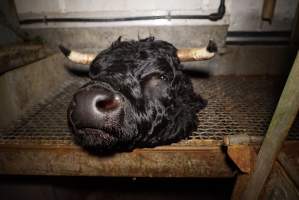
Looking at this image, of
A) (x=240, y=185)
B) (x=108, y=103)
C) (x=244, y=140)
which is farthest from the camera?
(x=240, y=185)

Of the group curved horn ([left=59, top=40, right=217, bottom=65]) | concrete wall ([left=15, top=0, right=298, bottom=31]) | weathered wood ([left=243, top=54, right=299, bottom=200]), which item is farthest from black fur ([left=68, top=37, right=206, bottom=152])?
concrete wall ([left=15, top=0, right=298, bottom=31])

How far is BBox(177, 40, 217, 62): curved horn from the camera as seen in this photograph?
2.14 meters

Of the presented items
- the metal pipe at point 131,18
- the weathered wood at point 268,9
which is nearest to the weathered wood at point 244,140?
the metal pipe at point 131,18

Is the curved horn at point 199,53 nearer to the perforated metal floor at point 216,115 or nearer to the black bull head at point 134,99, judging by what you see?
the black bull head at point 134,99

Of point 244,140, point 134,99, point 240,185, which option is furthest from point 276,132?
point 134,99

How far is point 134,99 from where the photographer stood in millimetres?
1948

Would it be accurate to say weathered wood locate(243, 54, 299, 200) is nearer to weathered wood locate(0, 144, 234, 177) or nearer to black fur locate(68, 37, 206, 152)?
weathered wood locate(0, 144, 234, 177)

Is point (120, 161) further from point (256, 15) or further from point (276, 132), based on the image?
point (256, 15)

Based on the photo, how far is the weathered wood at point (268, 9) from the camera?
4.38m

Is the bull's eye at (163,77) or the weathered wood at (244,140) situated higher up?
the bull's eye at (163,77)

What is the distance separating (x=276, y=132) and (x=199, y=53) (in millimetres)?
1177

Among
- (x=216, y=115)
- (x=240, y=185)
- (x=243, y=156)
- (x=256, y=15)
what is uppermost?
(x=256, y=15)

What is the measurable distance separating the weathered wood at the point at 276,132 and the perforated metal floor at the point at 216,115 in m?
0.65

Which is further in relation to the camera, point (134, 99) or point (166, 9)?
point (166, 9)
